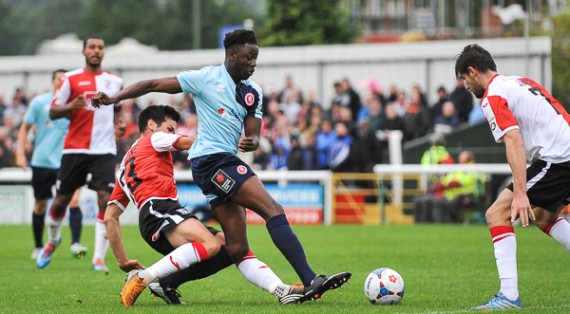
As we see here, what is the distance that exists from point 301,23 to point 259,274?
55796 millimetres

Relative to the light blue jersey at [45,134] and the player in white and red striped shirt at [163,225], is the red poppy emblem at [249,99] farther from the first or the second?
the light blue jersey at [45,134]

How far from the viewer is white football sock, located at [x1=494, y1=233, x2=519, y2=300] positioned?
8.83 m

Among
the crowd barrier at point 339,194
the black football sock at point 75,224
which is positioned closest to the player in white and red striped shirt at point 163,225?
the black football sock at point 75,224

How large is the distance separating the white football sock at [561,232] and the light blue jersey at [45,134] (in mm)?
8528

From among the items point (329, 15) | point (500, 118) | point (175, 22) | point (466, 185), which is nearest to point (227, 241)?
point (500, 118)

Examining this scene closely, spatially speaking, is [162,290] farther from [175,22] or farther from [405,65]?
[175,22]

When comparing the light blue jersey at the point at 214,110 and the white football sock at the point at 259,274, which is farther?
the white football sock at the point at 259,274

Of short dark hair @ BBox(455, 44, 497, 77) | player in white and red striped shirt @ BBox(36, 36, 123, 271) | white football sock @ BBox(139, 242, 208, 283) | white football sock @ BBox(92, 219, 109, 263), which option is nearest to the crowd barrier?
player in white and red striped shirt @ BBox(36, 36, 123, 271)

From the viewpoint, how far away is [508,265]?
8.85 m

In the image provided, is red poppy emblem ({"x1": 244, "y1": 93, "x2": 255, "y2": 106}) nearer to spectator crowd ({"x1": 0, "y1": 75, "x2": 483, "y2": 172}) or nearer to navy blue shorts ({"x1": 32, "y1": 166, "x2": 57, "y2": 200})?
navy blue shorts ({"x1": 32, "y1": 166, "x2": 57, "y2": 200})

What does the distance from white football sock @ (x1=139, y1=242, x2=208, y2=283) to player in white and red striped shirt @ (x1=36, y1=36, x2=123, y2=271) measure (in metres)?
4.22

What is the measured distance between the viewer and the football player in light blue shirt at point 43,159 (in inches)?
611

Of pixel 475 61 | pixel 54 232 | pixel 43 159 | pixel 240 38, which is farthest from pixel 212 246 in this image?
pixel 43 159

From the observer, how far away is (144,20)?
4296 inches
